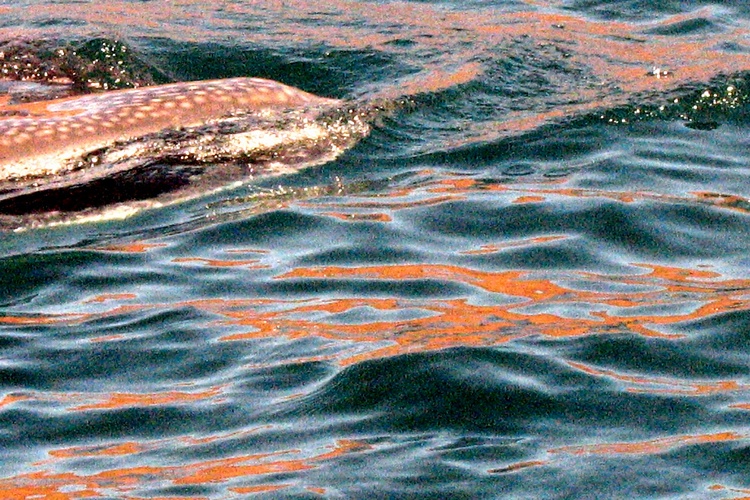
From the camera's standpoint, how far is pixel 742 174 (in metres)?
7.35

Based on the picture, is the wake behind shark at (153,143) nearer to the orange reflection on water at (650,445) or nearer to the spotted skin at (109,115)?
the spotted skin at (109,115)

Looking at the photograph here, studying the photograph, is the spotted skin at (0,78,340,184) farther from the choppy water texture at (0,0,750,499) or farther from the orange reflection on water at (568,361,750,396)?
the orange reflection on water at (568,361,750,396)

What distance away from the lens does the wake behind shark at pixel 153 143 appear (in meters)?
6.82

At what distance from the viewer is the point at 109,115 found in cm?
722

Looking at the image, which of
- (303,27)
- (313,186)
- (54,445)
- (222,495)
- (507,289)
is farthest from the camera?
(303,27)

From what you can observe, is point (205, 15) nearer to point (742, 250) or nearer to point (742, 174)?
point (742, 174)

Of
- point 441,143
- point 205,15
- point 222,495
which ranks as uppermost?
point 205,15

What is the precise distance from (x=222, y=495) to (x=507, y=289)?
2027mm

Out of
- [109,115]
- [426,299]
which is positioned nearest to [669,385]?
[426,299]

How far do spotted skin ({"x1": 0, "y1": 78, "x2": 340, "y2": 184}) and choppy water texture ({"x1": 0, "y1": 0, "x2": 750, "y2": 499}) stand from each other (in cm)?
46

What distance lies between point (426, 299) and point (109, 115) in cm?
235

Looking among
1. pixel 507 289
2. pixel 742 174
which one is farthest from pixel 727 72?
pixel 507 289

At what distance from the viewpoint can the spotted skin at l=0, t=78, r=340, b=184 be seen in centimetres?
687

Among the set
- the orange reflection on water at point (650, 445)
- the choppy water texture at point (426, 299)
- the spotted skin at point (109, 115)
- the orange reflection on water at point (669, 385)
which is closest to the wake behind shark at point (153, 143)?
the spotted skin at point (109, 115)
